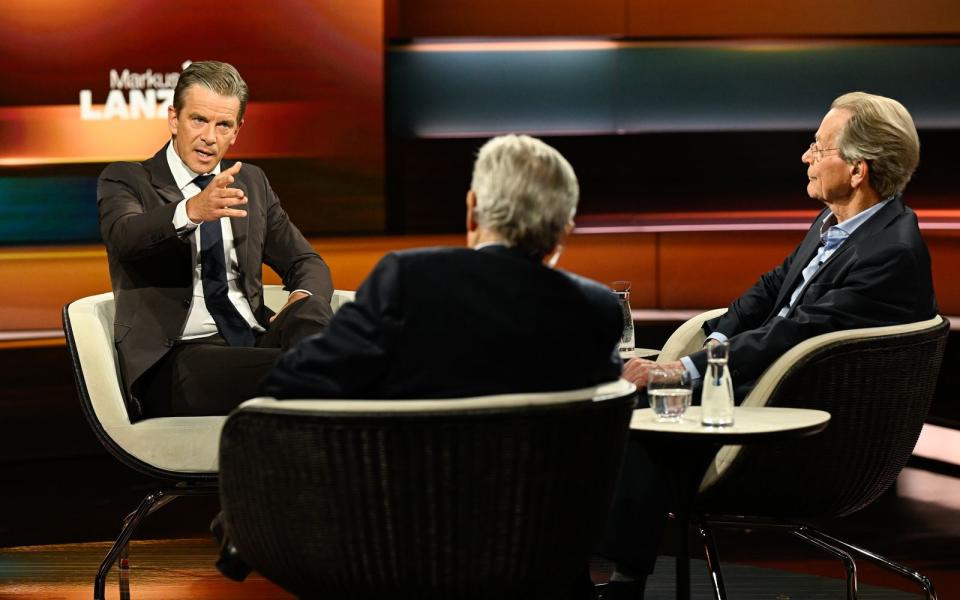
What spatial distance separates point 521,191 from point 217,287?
1.48m

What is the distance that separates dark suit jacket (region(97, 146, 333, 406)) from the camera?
123 inches

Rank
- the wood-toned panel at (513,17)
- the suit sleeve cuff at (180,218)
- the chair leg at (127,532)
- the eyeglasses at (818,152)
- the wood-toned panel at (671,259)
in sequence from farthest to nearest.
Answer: the wood-toned panel at (513,17) < the wood-toned panel at (671,259) < the eyeglasses at (818,152) < the suit sleeve cuff at (180,218) < the chair leg at (127,532)

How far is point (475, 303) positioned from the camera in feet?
6.64

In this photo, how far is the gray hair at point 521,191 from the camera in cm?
211

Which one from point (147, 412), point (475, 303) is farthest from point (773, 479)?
point (147, 412)

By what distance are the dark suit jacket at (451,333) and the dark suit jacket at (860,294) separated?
1.01 metres

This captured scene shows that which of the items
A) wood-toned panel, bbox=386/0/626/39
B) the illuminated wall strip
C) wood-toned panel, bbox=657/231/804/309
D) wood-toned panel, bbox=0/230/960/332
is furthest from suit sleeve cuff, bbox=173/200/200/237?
the illuminated wall strip

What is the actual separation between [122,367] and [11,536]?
4.06 ft

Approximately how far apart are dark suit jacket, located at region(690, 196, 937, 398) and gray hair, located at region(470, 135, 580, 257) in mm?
1044

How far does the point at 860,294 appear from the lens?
2.92m

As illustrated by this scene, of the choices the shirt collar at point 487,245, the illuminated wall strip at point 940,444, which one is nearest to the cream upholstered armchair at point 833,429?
the shirt collar at point 487,245

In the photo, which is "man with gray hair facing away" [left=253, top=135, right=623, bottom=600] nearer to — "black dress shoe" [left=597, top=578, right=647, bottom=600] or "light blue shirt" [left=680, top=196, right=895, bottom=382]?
"black dress shoe" [left=597, top=578, right=647, bottom=600]

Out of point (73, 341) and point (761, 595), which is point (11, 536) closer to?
point (73, 341)

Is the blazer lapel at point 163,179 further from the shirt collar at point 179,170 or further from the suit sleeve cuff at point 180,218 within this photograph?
the suit sleeve cuff at point 180,218
